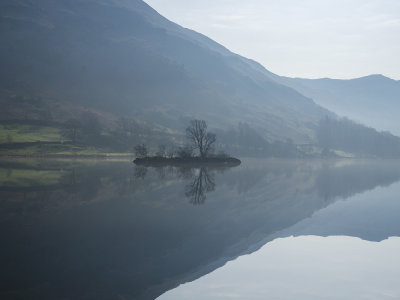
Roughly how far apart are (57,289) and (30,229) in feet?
37.2

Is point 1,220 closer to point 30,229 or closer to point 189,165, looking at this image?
point 30,229

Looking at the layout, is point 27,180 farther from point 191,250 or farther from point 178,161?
point 178,161

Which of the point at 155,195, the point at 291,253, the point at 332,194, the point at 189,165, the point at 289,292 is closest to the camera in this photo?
the point at 289,292

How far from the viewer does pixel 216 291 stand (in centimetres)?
1644

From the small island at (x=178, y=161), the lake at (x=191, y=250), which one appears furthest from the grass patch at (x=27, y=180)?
the small island at (x=178, y=161)

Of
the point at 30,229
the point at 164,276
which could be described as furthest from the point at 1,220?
the point at 164,276

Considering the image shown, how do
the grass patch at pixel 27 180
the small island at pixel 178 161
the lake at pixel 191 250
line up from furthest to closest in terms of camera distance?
the small island at pixel 178 161 → the grass patch at pixel 27 180 → the lake at pixel 191 250

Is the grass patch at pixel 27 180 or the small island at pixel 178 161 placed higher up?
the small island at pixel 178 161

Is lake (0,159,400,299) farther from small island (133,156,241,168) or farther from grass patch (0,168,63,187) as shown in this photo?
small island (133,156,241,168)

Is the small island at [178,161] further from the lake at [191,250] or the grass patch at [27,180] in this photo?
the lake at [191,250]

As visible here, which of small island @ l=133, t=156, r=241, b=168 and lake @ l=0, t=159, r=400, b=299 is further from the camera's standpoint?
small island @ l=133, t=156, r=241, b=168

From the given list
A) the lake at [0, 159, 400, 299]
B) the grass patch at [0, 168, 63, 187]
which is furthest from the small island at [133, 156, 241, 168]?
the lake at [0, 159, 400, 299]

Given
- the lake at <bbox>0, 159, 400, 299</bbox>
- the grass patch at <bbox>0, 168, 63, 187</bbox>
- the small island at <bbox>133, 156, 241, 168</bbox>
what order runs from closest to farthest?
the lake at <bbox>0, 159, 400, 299</bbox>, the grass patch at <bbox>0, 168, 63, 187</bbox>, the small island at <bbox>133, 156, 241, 168</bbox>

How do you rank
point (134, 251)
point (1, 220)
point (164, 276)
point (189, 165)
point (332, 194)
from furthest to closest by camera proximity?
point (189, 165), point (332, 194), point (1, 220), point (134, 251), point (164, 276)
